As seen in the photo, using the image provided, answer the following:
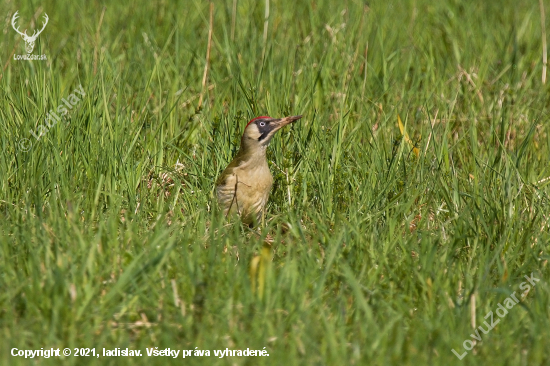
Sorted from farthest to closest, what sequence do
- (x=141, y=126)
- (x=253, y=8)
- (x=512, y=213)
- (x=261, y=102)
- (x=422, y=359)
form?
(x=253, y=8) → (x=261, y=102) → (x=141, y=126) → (x=512, y=213) → (x=422, y=359)

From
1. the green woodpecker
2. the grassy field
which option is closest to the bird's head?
the green woodpecker

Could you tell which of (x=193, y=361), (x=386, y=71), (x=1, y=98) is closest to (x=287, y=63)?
(x=386, y=71)

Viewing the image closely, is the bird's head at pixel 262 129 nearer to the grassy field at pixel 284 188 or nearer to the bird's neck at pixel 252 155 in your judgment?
the bird's neck at pixel 252 155

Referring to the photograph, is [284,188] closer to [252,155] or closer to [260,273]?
[252,155]

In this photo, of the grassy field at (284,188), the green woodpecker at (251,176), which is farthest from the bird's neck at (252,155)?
the grassy field at (284,188)

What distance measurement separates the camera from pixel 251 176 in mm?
5223

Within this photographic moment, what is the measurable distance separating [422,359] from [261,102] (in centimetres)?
326

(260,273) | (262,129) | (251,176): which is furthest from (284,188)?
(260,273)

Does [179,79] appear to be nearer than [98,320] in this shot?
No

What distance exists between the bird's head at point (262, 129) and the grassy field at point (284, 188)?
285 millimetres

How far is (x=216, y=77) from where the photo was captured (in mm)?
6441

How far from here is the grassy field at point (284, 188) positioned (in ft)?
11.5

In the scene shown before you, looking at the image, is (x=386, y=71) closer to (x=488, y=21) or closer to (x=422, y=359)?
(x=488, y=21)

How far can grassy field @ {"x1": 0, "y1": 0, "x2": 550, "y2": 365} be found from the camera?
3.49m
